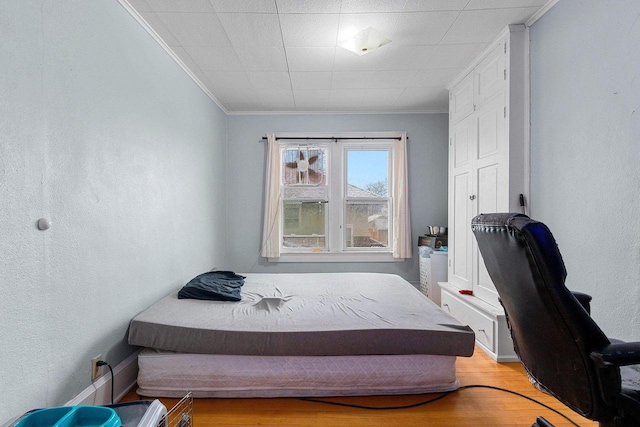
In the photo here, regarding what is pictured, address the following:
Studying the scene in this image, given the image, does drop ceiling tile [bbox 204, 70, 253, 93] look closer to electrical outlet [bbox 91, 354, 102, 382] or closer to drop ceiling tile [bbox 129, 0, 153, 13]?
drop ceiling tile [bbox 129, 0, 153, 13]

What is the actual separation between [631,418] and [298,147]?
12.4 ft

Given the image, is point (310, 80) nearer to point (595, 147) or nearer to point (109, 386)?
point (595, 147)

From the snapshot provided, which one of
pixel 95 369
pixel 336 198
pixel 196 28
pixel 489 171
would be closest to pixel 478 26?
pixel 489 171

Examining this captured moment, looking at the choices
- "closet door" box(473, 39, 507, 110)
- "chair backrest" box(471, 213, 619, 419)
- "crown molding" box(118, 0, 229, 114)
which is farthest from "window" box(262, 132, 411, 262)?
"chair backrest" box(471, 213, 619, 419)

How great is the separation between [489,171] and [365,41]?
149cm

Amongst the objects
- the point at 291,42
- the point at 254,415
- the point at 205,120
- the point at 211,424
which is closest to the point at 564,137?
the point at 291,42

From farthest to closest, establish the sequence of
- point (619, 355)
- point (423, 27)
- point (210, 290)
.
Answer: point (210, 290) → point (423, 27) → point (619, 355)

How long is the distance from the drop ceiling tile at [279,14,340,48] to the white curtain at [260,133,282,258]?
169cm

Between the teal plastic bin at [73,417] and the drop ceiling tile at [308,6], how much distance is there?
2.38m

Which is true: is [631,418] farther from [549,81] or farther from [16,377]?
[16,377]

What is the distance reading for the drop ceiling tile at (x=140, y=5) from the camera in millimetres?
1942

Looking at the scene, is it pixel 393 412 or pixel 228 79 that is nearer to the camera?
pixel 393 412

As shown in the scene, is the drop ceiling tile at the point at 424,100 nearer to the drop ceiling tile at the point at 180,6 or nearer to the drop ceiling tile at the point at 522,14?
the drop ceiling tile at the point at 522,14

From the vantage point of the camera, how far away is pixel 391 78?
305 cm
